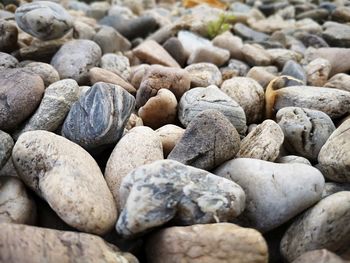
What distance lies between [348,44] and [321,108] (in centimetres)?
144

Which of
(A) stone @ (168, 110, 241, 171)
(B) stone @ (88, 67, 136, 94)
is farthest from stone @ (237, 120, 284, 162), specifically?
(B) stone @ (88, 67, 136, 94)

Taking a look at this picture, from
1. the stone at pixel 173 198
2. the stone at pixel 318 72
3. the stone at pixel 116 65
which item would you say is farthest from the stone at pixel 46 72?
the stone at pixel 318 72

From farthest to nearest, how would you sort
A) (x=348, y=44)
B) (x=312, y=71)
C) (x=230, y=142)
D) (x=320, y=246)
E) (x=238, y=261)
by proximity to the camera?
(x=348, y=44)
(x=312, y=71)
(x=230, y=142)
(x=320, y=246)
(x=238, y=261)

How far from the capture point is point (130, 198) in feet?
4.18

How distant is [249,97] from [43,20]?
1.25 metres

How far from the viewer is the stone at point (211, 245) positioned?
1.20 metres

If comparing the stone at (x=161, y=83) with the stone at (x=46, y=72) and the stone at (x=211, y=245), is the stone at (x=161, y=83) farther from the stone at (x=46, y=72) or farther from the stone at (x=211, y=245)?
the stone at (x=211, y=245)

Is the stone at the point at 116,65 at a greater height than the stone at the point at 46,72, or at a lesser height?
lesser

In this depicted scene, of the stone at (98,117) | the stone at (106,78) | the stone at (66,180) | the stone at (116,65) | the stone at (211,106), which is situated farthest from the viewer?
the stone at (116,65)

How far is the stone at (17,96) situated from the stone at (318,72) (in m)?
1.65

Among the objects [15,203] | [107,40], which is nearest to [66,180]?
[15,203]

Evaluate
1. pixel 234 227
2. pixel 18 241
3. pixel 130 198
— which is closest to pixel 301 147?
pixel 234 227

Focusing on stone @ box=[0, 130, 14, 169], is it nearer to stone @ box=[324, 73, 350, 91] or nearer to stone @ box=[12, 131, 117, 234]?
stone @ box=[12, 131, 117, 234]

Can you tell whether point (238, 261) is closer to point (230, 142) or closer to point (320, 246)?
point (320, 246)
